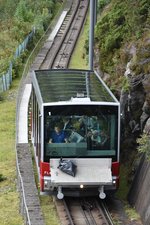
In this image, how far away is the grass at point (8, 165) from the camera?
64.3 feet

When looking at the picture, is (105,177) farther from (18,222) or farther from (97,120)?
(18,222)

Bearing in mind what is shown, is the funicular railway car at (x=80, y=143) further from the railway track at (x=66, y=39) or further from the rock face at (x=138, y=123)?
the railway track at (x=66, y=39)

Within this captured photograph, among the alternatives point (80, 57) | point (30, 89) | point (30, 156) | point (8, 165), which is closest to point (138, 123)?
point (30, 156)

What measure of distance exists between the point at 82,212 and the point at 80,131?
101 inches

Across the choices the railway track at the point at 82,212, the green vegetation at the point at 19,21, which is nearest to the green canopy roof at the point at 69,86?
the railway track at the point at 82,212

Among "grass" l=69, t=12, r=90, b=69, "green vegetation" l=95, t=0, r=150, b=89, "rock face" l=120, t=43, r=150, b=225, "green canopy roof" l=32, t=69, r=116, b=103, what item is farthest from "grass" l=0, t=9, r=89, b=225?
"green vegetation" l=95, t=0, r=150, b=89

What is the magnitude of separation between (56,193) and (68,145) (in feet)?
5.21

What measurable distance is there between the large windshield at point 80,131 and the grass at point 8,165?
267 centimetres

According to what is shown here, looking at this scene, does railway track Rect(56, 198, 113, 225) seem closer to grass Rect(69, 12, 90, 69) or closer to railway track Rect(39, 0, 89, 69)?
grass Rect(69, 12, 90, 69)

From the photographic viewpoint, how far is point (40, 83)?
21.1 metres

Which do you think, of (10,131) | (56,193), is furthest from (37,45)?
(56,193)

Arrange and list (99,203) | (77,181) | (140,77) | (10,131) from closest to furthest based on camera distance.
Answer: (77,181), (99,203), (140,77), (10,131)

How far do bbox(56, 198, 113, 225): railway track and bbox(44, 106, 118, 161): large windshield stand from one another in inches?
72.5

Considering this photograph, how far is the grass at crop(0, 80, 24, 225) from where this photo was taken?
19.6 m
